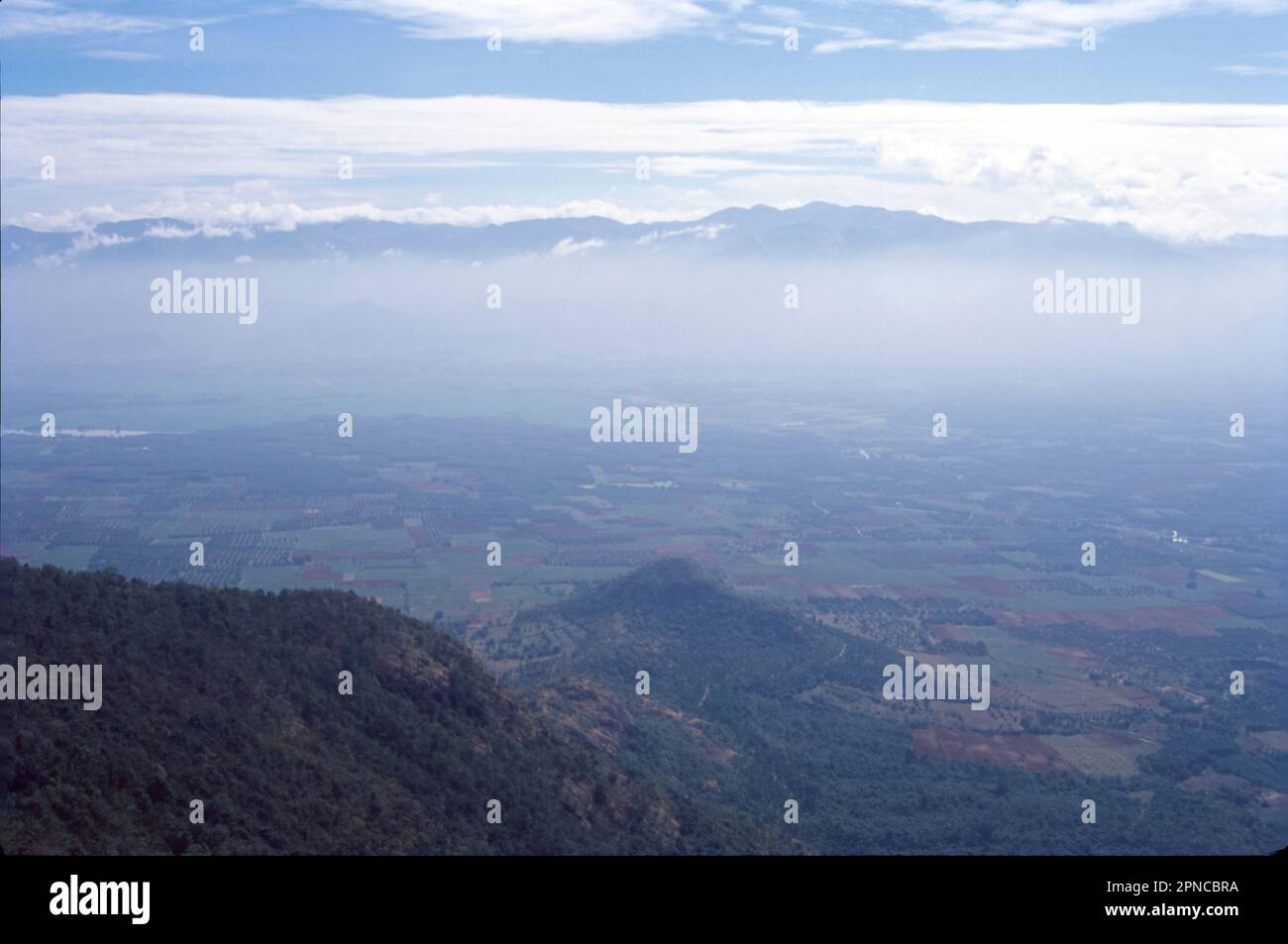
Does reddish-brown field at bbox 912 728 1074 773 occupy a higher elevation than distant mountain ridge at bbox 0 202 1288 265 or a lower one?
lower

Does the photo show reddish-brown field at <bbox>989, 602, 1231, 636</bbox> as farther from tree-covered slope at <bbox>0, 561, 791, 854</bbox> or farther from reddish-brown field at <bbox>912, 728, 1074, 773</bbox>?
tree-covered slope at <bbox>0, 561, 791, 854</bbox>

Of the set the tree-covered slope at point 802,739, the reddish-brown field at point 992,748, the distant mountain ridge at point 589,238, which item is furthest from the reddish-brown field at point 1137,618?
the distant mountain ridge at point 589,238

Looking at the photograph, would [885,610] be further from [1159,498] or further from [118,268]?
[118,268]

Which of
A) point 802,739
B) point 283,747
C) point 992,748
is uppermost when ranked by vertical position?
point 283,747

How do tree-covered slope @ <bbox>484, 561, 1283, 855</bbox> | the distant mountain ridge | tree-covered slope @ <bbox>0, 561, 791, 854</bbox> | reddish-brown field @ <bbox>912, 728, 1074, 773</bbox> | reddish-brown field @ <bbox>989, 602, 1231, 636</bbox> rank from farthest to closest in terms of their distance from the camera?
the distant mountain ridge < reddish-brown field @ <bbox>989, 602, 1231, 636</bbox> < reddish-brown field @ <bbox>912, 728, 1074, 773</bbox> < tree-covered slope @ <bbox>484, 561, 1283, 855</bbox> < tree-covered slope @ <bbox>0, 561, 791, 854</bbox>

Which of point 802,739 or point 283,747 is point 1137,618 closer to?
point 802,739

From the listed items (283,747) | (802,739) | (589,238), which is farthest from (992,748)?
(589,238)

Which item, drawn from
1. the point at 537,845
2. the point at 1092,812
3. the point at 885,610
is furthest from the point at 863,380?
the point at 537,845

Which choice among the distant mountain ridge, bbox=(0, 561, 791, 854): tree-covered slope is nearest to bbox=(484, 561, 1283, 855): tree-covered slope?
bbox=(0, 561, 791, 854): tree-covered slope
